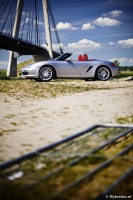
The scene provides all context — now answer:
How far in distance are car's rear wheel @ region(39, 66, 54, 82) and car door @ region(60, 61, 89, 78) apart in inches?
19.1

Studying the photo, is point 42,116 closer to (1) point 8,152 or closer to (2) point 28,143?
(2) point 28,143

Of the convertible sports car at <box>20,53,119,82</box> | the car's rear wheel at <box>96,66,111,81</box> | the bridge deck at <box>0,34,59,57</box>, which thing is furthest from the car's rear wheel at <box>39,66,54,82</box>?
the bridge deck at <box>0,34,59,57</box>

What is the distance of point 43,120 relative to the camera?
3.91 m

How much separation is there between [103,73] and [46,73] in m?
2.76

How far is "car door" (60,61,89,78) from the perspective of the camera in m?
10.5

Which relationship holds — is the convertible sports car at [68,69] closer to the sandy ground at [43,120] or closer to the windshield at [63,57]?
the windshield at [63,57]

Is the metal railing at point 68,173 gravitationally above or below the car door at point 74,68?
below

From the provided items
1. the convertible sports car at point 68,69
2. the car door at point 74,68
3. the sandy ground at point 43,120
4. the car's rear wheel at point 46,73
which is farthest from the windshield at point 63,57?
the sandy ground at point 43,120

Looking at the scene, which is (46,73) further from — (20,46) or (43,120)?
(20,46)

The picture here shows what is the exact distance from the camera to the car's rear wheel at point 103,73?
36.3ft

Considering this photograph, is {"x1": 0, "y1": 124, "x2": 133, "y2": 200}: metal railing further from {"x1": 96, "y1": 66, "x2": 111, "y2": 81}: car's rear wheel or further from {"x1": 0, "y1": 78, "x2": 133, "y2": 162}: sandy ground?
{"x1": 96, "y1": 66, "x2": 111, "y2": 81}: car's rear wheel

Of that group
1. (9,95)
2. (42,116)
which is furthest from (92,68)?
(42,116)

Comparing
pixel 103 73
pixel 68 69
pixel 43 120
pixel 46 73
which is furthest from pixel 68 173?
pixel 103 73

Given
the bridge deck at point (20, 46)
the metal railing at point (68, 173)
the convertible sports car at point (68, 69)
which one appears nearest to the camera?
the metal railing at point (68, 173)
